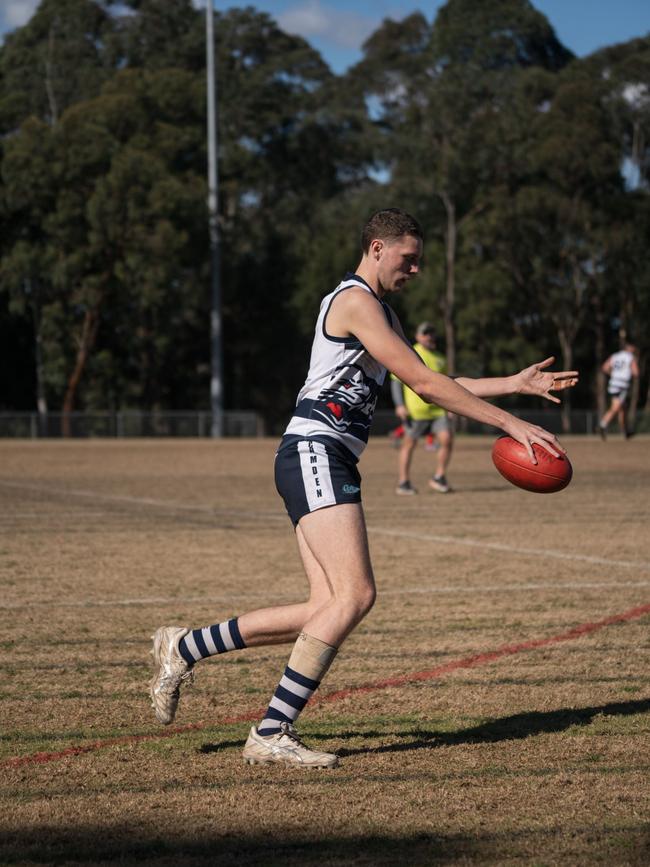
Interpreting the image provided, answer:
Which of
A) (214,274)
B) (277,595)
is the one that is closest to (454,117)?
(214,274)

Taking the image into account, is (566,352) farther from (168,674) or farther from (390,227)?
(168,674)

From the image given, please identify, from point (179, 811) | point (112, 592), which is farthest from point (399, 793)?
point (112, 592)

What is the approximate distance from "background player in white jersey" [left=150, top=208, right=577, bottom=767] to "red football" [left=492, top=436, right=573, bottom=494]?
10.5 inches

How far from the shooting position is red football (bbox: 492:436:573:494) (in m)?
5.23

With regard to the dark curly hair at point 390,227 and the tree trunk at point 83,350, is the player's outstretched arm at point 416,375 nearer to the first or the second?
the dark curly hair at point 390,227

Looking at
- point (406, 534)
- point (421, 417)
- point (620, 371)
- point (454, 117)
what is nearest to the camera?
point (406, 534)

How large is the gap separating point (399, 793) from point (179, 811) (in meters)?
0.79

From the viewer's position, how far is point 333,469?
5.03 meters

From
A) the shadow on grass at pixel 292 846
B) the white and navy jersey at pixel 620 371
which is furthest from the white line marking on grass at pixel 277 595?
the white and navy jersey at pixel 620 371

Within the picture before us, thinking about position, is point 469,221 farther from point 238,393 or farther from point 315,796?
point 315,796

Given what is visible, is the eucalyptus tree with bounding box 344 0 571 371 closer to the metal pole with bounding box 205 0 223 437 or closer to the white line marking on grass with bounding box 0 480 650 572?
the metal pole with bounding box 205 0 223 437

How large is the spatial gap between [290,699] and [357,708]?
0.94 meters

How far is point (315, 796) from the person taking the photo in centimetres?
449

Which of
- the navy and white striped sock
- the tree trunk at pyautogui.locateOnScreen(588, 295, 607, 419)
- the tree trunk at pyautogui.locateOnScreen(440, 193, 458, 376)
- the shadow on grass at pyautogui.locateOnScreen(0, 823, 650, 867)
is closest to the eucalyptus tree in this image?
the tree trunk at pyautogui.locateOnScreen(440, 193, 458, 376)
